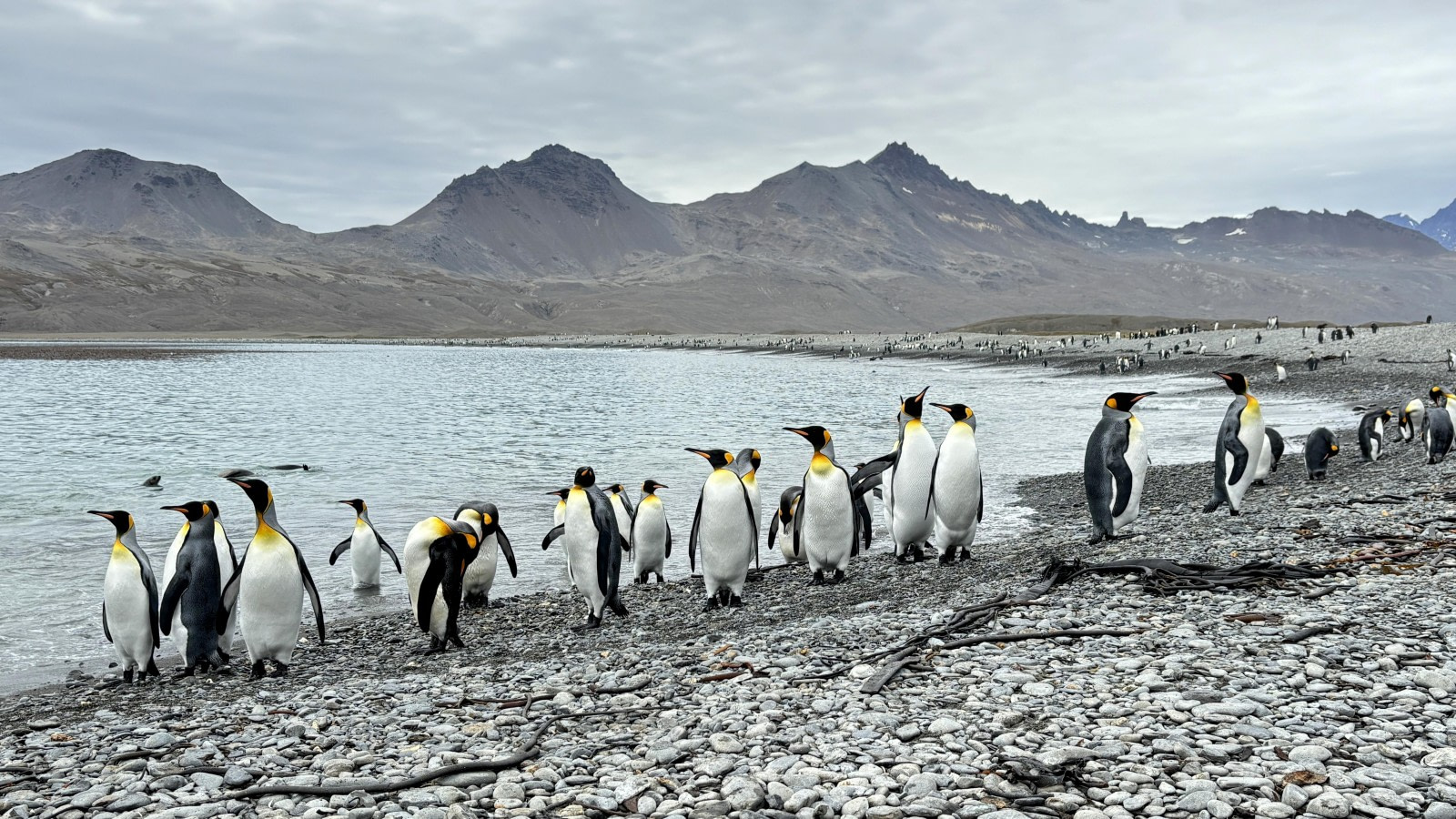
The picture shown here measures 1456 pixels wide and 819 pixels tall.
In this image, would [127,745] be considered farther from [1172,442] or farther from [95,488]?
[1172,442]

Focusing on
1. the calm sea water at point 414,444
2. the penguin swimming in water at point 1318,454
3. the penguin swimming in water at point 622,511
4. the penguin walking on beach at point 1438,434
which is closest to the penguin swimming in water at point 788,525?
the calm sea water at point 414,444

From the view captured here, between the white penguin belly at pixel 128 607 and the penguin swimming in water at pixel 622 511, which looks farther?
the penguin swimming in water at pixel 622 511

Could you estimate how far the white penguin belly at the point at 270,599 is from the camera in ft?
21.2

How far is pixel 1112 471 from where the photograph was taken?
833 centimetres

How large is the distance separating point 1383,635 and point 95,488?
16.7m

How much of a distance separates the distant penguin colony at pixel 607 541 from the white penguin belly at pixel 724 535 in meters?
0.01

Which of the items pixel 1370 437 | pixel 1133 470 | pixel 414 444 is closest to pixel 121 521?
pixel 1133 470

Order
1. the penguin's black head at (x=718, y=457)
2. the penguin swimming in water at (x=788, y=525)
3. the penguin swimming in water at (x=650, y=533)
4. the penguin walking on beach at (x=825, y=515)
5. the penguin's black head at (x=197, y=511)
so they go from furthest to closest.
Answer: the penguin swimming in water at (x=788, y=525) < the penguin swimming in water at (x=650, y=533) < the penguin walking on beach at (x=825, y=515) < the penguin's black head at (x=718, y=457) < the penguin's black head at (x=197, y=511)

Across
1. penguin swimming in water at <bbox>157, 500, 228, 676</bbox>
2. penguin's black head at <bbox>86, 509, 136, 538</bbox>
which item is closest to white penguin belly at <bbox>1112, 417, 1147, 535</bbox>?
penguin swimming in water at <bbox>157, 500, 228, 676</bbox>

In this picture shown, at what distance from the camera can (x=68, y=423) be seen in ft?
83.3

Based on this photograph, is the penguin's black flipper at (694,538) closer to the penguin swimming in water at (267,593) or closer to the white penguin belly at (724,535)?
the white penguin belly at (724,535)

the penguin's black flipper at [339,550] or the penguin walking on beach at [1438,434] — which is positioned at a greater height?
the penguin walking on beach at [1438,434]

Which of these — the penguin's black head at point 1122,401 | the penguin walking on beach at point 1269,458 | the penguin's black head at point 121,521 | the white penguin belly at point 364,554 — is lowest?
the white penguin belly at point 364,554

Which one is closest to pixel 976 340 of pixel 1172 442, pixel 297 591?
pixel 1172 442
